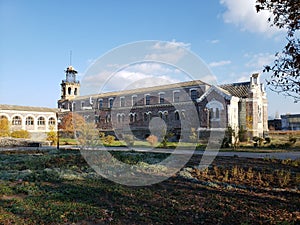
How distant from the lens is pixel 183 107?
119ft

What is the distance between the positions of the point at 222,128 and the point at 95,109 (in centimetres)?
2513

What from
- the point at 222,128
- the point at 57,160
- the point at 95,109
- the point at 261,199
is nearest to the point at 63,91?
Answer: the point at 95,109

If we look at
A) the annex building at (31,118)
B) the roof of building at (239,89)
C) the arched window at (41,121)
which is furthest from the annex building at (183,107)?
the arched window at (41,121)

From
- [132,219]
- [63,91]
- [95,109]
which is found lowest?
[132,219]

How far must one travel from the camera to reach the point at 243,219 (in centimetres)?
561

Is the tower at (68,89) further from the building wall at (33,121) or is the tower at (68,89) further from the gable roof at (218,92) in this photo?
the gable roof at (218,92)

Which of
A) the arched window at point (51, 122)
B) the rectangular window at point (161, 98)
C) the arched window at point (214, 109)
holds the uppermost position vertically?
the rectangular window at point (161, 98)

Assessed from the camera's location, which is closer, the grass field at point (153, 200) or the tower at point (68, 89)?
the grass field at point (153, 200)

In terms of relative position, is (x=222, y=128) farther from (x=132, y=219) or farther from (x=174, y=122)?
(x=132, y=219)

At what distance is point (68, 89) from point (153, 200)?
172ft

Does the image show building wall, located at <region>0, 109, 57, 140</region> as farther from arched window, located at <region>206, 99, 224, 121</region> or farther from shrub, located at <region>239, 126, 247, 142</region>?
shrub, located at <region>239, 126, 247, 142</region>

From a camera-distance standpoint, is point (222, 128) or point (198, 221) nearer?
point (198, 221)

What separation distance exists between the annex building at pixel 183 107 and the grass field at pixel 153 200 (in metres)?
22.0

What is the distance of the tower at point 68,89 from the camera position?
55.2m
